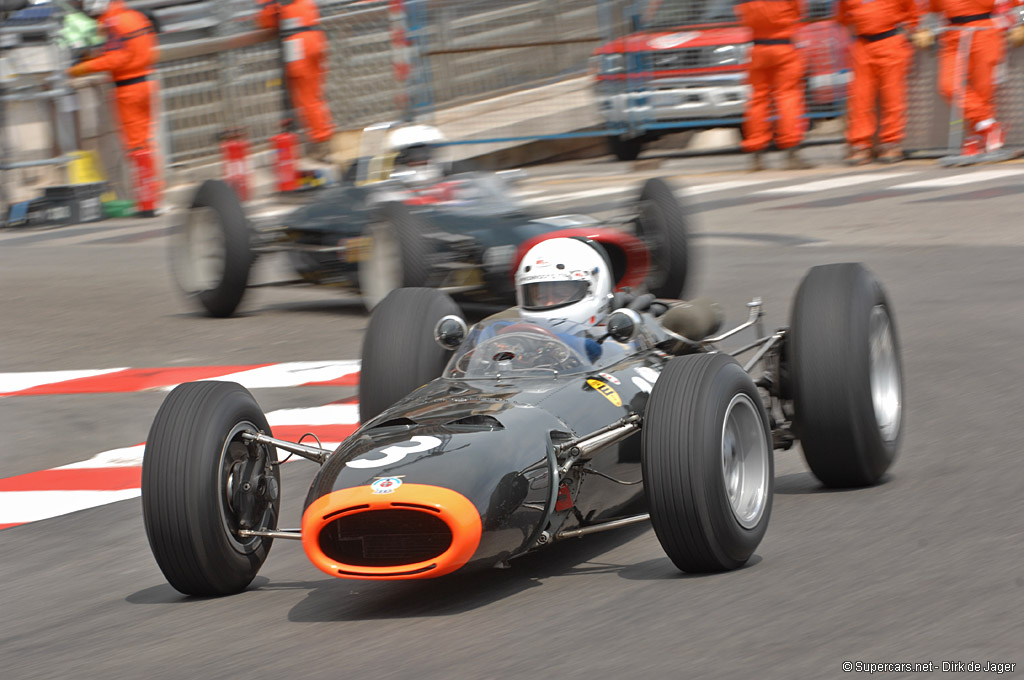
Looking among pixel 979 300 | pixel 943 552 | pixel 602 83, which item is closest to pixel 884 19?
pixel 602 83

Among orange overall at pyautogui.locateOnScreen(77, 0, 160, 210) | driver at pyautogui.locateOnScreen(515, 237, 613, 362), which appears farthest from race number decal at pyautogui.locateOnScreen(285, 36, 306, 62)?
driver at pyautogui.locateOnScreen(515, 237, 613, 362)

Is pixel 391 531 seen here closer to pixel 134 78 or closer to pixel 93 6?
pixel 134 78

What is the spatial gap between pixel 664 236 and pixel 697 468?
5932mm

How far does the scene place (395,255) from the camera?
447 inches

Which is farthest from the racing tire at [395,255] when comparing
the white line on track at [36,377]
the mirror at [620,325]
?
the mirror at [620,325]

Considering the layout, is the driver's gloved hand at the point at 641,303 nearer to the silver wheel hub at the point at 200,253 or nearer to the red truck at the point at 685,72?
the silver wheel hub at the point at 200,253

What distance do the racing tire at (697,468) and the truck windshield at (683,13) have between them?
15.7 meters

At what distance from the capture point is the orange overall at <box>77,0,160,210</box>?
1981 cm

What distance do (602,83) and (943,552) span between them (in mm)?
15783

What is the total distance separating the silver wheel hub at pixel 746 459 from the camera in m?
5.65

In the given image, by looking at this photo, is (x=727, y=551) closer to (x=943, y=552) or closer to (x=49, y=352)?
(x=943, y=552)

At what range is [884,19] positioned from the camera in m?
18.1

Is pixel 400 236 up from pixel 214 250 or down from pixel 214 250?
up

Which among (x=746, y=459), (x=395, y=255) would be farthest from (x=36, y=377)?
(x=746, y=459)
